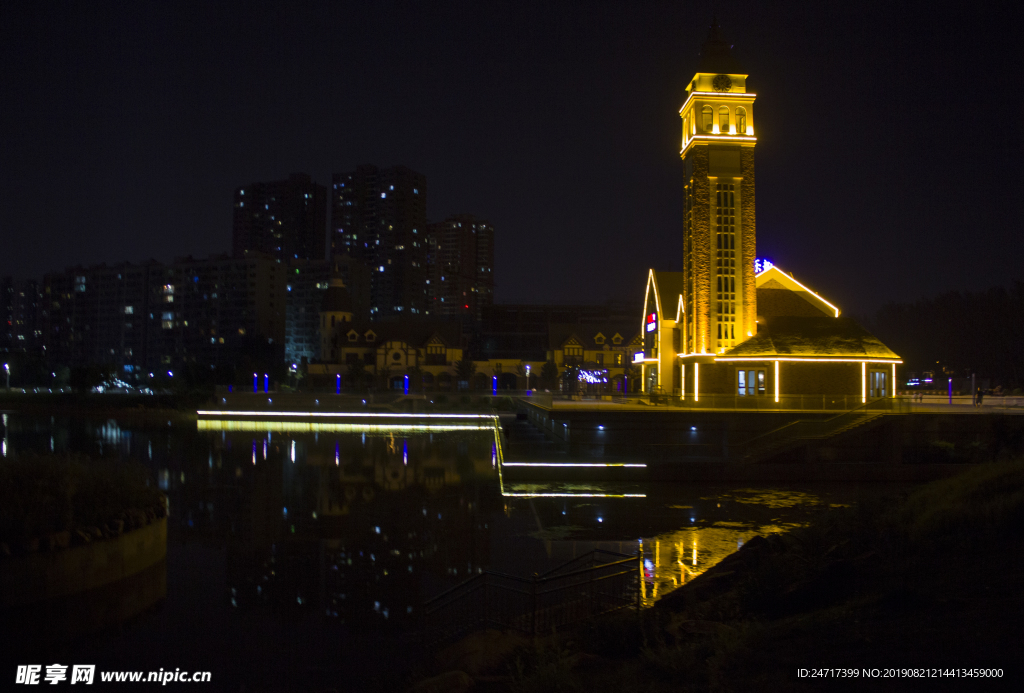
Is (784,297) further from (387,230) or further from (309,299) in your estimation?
(387,230)

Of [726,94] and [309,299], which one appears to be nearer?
[726,94]

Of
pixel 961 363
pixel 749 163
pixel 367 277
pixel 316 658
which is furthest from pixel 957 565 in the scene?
pixel 367 277

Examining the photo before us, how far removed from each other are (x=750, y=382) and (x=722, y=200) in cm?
1025

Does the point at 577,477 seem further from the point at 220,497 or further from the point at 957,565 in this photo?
the point at 957,565

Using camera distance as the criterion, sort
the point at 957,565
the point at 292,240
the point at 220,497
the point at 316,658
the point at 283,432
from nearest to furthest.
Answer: the point at 957,565 < the point at 316,658 < the point at 220,497 < the point at 283,432 < the point at 292,240

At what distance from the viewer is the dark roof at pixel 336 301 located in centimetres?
9300

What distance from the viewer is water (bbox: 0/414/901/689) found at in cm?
989

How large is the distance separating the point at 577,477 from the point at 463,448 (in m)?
12.2

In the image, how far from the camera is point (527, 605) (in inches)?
450

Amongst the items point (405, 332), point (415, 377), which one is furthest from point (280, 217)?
point (415, 377)

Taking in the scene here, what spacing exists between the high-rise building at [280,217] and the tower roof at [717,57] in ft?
545

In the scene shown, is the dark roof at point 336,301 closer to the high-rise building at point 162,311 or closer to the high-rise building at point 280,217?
the high-rise building at point 162,311

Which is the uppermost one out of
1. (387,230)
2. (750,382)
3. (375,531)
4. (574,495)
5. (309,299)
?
(387,230)

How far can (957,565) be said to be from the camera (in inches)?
317
